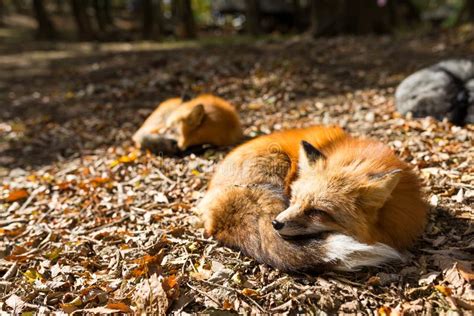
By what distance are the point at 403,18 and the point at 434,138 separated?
12810 millimetres

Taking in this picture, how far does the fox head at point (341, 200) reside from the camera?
8.32 ft

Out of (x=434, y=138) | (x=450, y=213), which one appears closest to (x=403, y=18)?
(x=434, y=138)

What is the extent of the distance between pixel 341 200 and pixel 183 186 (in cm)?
205

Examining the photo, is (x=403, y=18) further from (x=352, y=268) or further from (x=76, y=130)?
(x=352, y=268)

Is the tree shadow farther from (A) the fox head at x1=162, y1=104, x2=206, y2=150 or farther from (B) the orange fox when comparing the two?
(A) the fox head at x1=162, y1=104, x2=206, y2=150

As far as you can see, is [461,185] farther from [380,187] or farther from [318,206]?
[318,206]

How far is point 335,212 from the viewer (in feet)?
8.36

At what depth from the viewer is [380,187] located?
254 cm

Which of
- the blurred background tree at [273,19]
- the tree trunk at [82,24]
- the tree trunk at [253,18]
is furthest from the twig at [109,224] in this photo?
the tree trunk at [82,24]

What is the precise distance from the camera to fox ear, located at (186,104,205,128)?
4895 mm

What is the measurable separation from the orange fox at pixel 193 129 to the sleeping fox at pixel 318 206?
1791 millimetres

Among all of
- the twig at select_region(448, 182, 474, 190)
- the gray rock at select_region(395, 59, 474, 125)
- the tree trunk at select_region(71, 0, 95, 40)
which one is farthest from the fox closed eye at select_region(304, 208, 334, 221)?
the tree trunk at select_region(71, 0, 95, 40)

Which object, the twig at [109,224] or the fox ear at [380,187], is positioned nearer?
the fox ear at [380,187]

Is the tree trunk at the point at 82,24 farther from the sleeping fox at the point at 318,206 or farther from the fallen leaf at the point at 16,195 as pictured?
the sleeping fox at the point at 318,206
